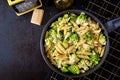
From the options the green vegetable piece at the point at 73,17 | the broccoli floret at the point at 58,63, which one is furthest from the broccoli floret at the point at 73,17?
the broccoli floret at the point at 58,63

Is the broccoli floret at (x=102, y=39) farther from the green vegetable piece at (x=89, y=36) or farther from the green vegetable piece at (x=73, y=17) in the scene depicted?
the green vegetable piece at (x=73, y=17)

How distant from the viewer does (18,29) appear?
203cm

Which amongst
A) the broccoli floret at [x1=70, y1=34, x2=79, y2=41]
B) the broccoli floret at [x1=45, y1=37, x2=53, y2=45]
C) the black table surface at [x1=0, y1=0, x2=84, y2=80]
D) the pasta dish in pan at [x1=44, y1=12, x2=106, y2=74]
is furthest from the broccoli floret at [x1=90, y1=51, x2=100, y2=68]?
the black table surface at [x1=0, y1=0, x2=84, y2=80]

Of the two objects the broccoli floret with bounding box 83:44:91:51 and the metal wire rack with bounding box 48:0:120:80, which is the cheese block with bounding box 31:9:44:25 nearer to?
the metal wire rack with bounding box 48:0:120:80

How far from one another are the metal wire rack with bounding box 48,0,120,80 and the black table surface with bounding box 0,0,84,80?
11 cm

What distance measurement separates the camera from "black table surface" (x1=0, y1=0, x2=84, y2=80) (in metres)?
1.99

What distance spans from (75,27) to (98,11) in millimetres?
245

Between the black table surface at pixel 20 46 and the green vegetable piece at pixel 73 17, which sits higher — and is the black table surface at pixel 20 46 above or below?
below

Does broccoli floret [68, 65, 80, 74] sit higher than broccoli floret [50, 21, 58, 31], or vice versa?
broccoli floret [50, 21, 58, 31]

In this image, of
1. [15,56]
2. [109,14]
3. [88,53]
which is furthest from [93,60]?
[15,56]

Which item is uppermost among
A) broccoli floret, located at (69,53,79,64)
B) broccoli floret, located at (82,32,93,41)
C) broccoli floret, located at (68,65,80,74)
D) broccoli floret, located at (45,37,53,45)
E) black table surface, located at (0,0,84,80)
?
broccoli floret, located at (82,32,93,41)

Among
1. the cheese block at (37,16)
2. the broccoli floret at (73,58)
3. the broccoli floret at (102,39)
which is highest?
the broccoli floret at (102,39)

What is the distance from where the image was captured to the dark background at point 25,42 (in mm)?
1983

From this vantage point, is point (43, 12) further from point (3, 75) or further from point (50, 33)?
point (3, 75)
